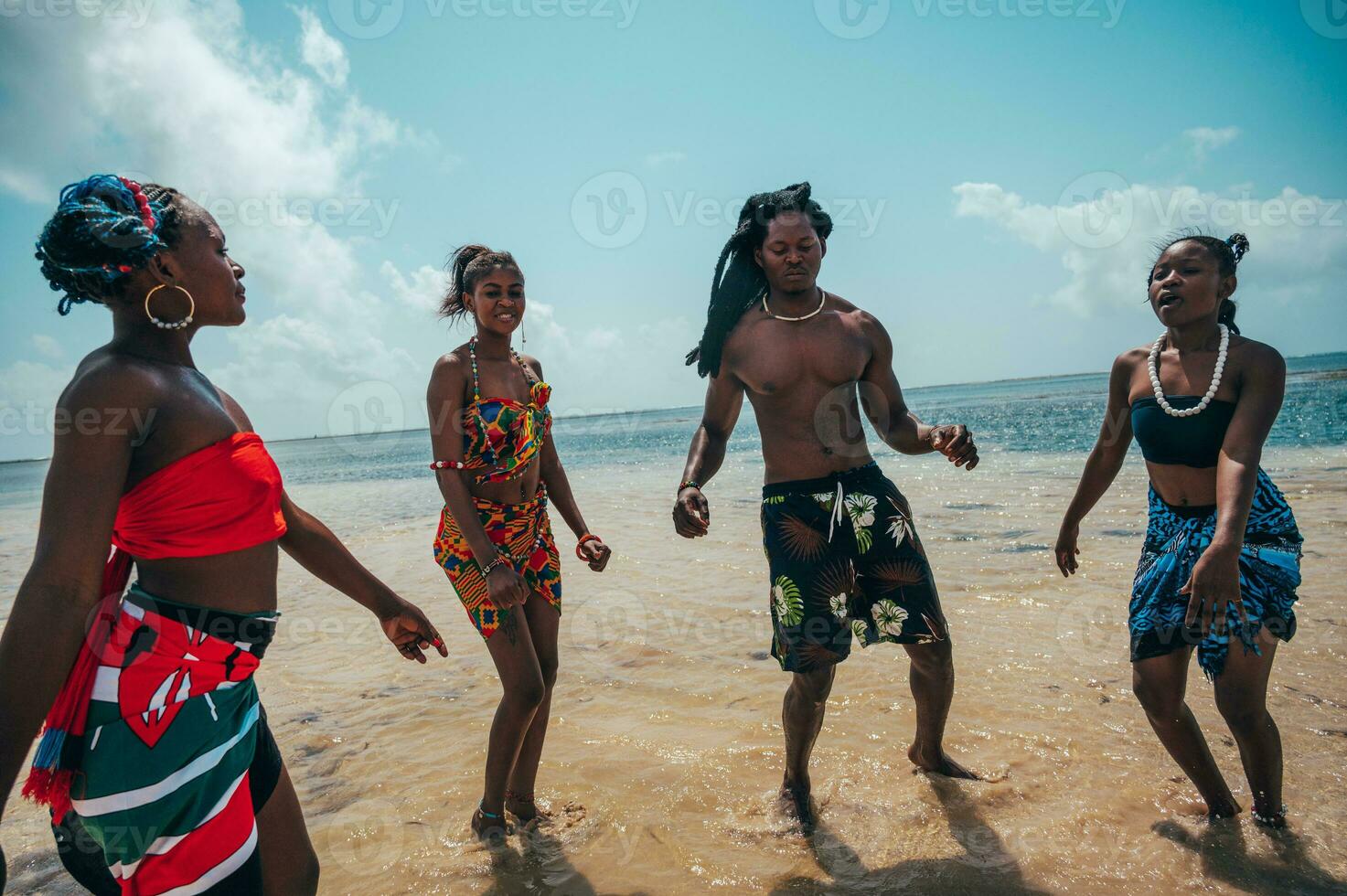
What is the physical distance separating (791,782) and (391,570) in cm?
711

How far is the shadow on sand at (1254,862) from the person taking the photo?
2.54m

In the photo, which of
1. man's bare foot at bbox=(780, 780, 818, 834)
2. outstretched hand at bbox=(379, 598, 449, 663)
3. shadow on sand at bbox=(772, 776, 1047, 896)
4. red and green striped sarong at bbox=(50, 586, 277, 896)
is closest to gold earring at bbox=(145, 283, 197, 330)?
red and green striped sarong at bbox=(50, 586, 277, 896)

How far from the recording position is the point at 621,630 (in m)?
6.10

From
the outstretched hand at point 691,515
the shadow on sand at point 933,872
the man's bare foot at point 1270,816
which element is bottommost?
the shadow on sand at point 933,872

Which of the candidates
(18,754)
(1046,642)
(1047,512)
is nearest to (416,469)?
(1047,512)

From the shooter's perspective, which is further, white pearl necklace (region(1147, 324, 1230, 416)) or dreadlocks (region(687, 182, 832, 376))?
dreadlocks (region(687, 182, 832, 376))

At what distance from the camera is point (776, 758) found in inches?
149

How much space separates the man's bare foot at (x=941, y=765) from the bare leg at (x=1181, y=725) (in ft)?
2.60

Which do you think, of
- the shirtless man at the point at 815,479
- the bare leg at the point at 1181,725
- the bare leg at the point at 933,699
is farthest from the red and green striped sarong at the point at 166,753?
the bare leg at the point at 1181,725

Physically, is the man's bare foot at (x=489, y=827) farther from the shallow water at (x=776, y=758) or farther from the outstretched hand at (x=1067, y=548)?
the outstretched hand at (x=1067, y=548)

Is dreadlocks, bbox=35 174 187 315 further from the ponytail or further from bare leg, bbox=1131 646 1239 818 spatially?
bare leg, bbox=1131 646 1239 818

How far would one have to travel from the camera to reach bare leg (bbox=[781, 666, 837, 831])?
3.24 m

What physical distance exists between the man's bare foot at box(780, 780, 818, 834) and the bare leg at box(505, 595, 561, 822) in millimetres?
1076

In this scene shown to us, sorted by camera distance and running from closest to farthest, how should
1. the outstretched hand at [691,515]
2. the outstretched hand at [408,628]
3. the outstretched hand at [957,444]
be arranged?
1. the outstretched hand at [408,628]
2. the outstretched hand at [957,444]
3. the outstretched hand at [691,515]
